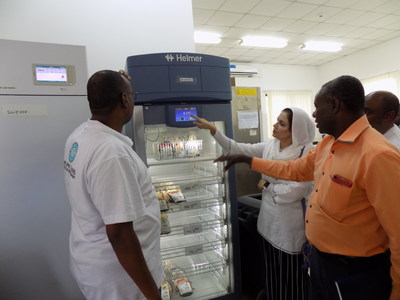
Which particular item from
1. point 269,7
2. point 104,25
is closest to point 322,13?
point 269,7

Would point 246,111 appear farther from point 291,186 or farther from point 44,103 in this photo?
point 44,103

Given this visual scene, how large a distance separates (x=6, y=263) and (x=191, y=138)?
1424 millimetres

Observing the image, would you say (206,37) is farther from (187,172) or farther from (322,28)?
(187,172)

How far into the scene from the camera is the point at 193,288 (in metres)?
2.10

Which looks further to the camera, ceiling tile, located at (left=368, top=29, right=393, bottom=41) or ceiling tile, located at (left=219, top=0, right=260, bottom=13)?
ceiling tile, located at (left=368, top=29, right=393, bottom=41)

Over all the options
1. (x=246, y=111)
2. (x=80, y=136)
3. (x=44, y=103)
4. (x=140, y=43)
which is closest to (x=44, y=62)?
(x=44, y=103)

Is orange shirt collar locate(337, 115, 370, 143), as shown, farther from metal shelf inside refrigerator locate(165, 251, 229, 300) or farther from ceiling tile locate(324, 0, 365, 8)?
ceiling tile locate(324, 0, 365, 8)

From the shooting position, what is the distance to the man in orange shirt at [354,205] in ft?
3.62

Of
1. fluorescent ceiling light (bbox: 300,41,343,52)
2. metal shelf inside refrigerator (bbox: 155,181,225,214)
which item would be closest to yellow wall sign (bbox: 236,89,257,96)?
metal shelf inside refrigerator (bbox: 155,181,225,214)

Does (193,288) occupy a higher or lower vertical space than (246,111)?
lower

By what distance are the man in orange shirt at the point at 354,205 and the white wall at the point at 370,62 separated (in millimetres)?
6954

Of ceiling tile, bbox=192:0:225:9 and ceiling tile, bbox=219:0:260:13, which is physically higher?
ceiling tile, bbox=219:0:260:13

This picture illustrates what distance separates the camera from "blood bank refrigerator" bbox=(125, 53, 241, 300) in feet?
5.60

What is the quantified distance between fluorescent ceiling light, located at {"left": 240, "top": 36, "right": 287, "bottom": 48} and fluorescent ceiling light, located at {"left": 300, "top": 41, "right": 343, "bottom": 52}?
65 cm
